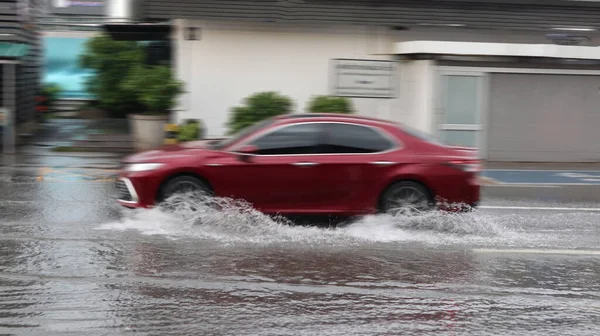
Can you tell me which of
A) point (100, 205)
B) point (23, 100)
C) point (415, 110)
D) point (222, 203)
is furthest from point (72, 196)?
point (23, 100)

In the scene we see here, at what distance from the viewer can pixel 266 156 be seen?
9.93m

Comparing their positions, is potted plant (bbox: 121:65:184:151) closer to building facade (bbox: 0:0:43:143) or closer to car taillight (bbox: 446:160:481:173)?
building facade (bbox: 0:0:43:143)

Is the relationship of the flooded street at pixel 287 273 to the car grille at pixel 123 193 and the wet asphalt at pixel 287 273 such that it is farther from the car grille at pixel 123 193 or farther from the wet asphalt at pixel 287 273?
the car grille at pixel 123 193

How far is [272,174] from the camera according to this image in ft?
32.3

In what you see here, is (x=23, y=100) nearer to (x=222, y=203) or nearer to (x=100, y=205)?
(x=100, y=205)

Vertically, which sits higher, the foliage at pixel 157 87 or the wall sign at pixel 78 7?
the wall sign at pixel 78 7

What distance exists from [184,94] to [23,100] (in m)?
7.16

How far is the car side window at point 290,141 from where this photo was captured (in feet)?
32.8

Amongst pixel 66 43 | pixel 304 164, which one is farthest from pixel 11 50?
pixel 66 43

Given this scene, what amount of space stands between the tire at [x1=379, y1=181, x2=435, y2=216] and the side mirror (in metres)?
1.79

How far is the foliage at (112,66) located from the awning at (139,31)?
34 centimetres

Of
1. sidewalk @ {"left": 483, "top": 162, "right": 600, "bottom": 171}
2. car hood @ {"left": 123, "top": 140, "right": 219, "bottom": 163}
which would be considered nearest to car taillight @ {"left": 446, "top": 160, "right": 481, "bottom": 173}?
car hood @ {"left": 123, "top": 140, "right": 219, "bottom": 163}

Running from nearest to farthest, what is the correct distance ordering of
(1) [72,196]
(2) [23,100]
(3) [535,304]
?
(3) [535,304]
(1) [72,196]
(2) [23,100]

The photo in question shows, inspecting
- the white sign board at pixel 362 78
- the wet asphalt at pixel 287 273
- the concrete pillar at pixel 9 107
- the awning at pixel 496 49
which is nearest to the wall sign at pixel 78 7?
the concrete pillar at pixel 9 107
